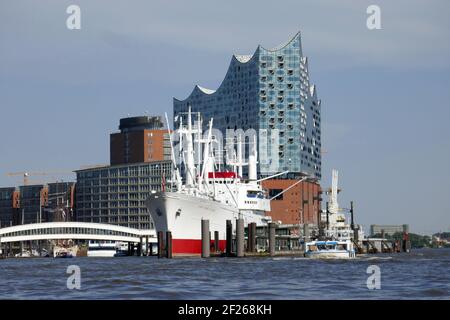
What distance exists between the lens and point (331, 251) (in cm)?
11056

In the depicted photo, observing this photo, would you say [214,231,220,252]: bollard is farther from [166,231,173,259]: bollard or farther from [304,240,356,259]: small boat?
[304,240,356,259]: small boat

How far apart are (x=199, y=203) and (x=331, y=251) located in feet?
79.6

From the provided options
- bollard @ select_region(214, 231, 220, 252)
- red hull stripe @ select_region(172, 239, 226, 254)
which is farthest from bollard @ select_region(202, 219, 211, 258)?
red hull stripe @ select_region(172, 239, 226, 254)

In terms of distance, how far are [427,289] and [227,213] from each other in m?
91.8

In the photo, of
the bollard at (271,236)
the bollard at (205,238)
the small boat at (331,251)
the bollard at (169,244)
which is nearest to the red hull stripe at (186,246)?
the bollard at (169,244)

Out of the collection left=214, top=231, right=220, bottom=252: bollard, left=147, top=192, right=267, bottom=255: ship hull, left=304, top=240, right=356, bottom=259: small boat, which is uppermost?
left=147, top=192, right=267, bottom=255: ship hull

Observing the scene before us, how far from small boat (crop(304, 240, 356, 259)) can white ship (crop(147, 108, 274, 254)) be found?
17.0 metres

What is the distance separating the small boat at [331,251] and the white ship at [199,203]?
17036 millimetres

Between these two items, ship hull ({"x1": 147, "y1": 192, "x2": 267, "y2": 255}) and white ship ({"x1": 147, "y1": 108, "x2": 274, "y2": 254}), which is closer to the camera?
ship hull ({"x1": 147, "y1": 192, "x2": 267, "y2": 255})

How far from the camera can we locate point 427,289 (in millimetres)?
46531

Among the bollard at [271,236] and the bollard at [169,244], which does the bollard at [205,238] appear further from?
the bollard at [271,236]

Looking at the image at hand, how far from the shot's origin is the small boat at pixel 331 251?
359 feet

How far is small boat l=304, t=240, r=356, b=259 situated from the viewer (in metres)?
109
